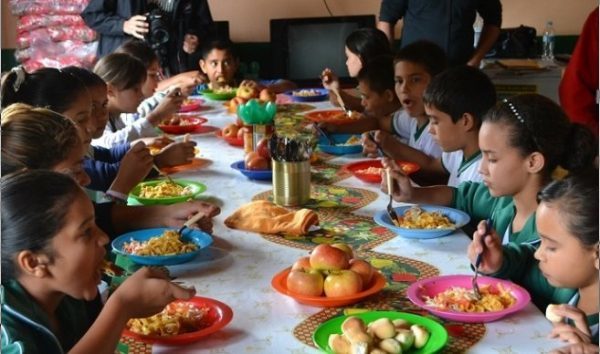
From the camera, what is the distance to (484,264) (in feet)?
5.34

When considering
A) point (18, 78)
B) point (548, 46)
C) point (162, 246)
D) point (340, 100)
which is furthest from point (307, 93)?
point (162, 246)

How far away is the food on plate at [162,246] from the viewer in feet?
5.81

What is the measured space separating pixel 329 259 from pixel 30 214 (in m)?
0.58

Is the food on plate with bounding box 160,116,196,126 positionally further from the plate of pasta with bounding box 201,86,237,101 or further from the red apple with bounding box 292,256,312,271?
the red apple with bounding box 292,256,312,271

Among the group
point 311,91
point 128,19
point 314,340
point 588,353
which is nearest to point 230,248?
point 314,340

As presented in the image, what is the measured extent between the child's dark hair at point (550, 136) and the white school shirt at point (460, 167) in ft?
1.18

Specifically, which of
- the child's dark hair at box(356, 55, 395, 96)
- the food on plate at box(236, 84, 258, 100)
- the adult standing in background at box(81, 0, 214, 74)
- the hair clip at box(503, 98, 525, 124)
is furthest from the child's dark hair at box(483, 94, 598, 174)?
the adult standing in background at box(81, 0, 214, 74)

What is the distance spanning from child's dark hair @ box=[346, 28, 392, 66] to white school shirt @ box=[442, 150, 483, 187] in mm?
1363

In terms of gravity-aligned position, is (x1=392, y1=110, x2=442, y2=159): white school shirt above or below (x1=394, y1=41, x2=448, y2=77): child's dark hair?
below

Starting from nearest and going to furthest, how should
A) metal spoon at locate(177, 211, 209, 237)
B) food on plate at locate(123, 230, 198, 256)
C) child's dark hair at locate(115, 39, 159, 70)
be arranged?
food on plate at locate(123, 230, 198, 256)
metal spoon at locate(177, 211, 209, 237)
child's dark hair at locate(115, 39, 159, 70)

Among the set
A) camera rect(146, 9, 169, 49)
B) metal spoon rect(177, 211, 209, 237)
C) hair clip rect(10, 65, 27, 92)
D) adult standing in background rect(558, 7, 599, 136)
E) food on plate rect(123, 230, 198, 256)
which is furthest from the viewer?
camera rect(146, 9, 169, 49)

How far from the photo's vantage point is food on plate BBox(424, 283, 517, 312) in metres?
1.45

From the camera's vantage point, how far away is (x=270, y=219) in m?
1.99

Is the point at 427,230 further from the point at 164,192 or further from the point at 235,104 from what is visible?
the point at 235,104
